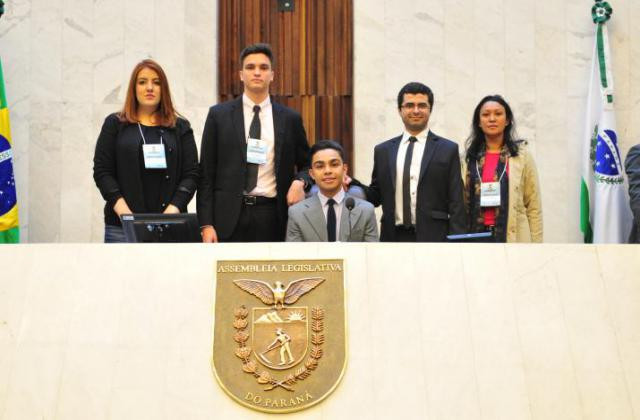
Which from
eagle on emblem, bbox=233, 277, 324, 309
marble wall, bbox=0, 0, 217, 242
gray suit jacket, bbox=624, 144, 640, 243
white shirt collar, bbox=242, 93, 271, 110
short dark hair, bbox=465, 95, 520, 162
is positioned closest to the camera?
eagle on emblem, bbox=233, 277, 324, 309

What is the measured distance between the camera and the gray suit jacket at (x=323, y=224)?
490 centimetres

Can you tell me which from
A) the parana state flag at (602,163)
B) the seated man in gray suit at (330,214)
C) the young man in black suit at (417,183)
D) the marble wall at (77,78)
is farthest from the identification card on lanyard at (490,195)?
the marble wall at (77,78)

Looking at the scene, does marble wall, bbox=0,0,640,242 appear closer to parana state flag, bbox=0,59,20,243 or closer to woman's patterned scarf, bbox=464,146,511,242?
parana state flag, bbox=0,59,20,243

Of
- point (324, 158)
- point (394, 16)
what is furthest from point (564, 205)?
point (324, 158)

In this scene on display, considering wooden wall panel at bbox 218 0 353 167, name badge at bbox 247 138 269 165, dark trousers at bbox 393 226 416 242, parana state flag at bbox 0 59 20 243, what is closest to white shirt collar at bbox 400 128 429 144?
dark trousers at bbox 393 226 416 242

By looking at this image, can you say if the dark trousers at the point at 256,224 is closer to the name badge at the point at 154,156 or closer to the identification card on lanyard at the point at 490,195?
the name badge at the point at 154,156

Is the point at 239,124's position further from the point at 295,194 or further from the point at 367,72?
the point at 367,72

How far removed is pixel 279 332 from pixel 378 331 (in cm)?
42

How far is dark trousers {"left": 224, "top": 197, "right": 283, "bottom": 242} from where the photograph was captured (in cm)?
526

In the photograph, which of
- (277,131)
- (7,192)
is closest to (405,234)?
(277,131)

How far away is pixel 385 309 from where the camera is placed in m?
4.05

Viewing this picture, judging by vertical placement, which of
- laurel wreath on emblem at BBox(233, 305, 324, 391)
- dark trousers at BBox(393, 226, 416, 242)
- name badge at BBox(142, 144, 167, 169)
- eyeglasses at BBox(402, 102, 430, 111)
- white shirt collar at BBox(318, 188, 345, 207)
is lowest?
laurel wreath on emblem at BBox(233, 305, 324, 391)

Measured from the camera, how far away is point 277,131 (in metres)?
5.43

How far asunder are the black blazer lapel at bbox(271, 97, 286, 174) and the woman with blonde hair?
1.49 ft
